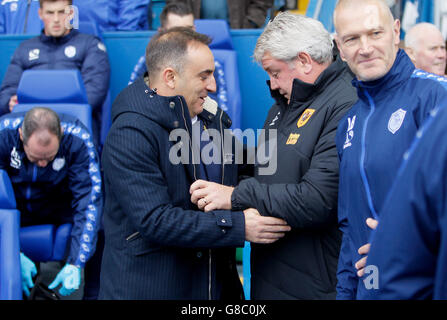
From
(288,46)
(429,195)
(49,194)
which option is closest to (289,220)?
(288,46)

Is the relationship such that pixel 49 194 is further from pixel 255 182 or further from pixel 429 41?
pixel 429 41

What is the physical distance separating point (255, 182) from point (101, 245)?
2.06 meters

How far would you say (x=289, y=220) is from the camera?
1740mm

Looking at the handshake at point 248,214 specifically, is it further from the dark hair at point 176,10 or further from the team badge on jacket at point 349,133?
the dark hair at point 176,10

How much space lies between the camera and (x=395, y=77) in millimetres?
1444

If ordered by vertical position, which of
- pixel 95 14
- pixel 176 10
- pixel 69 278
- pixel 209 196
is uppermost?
pixel 95 14

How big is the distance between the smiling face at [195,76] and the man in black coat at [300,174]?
0.22 metres

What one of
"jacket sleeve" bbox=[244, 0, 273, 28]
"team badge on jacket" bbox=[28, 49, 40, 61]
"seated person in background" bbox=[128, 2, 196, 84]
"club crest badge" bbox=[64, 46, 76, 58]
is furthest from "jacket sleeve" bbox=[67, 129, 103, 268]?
"jacket sleeve" bbox=[244, 0, 273, 28]

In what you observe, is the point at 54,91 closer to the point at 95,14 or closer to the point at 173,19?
the point at 173,19

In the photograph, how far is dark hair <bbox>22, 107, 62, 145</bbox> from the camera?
3191 millimetres

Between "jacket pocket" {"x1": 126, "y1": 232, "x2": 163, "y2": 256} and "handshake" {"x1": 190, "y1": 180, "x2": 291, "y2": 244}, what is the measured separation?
0.20 meters

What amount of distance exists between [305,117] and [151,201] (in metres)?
0.59

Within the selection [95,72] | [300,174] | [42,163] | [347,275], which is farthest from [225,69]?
[347,275]

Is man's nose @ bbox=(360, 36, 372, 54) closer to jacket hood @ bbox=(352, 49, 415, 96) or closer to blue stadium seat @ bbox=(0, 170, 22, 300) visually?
jacket hood @ bbox=(352, 49, 415, 96)
